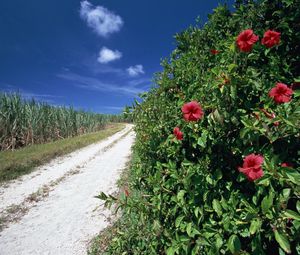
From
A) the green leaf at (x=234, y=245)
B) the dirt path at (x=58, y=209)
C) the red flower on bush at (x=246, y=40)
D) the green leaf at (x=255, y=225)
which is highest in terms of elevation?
the red flower on bush at (x=246, y=40)

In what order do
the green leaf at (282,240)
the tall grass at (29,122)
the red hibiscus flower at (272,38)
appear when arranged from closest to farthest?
the green leaf at (282,240)
the red hibiscus flower at (272,38)
the tall grass at (29,122)

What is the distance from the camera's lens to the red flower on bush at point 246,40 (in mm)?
1358

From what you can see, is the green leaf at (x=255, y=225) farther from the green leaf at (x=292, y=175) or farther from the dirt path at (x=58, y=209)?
the dirt path at (x=58, y=209)

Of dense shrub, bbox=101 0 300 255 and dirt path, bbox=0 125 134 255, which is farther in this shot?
dirt path, bbox=0 125 134 255

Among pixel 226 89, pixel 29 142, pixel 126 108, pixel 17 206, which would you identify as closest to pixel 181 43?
pixel 126 108

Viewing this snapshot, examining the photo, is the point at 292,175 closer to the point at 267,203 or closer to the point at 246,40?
the point at 267,203

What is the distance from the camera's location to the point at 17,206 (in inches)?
201

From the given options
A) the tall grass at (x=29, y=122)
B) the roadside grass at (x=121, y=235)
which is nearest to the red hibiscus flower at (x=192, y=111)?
the roadside grass at (x=121, y=235)

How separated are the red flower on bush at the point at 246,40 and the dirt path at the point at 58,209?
1862 mm

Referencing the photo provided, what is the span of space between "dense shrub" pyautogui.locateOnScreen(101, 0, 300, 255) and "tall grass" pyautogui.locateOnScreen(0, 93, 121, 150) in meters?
12.8

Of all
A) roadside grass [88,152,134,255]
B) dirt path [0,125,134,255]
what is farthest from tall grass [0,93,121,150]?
roadside grass [88,152,134,255]

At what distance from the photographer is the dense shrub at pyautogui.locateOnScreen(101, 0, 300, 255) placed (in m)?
1.27

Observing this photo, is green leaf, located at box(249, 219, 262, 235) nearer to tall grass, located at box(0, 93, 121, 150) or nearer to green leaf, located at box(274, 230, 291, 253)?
green leaf, located at box(274, 230, 291, 253)

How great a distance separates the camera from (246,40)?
1376 mm
